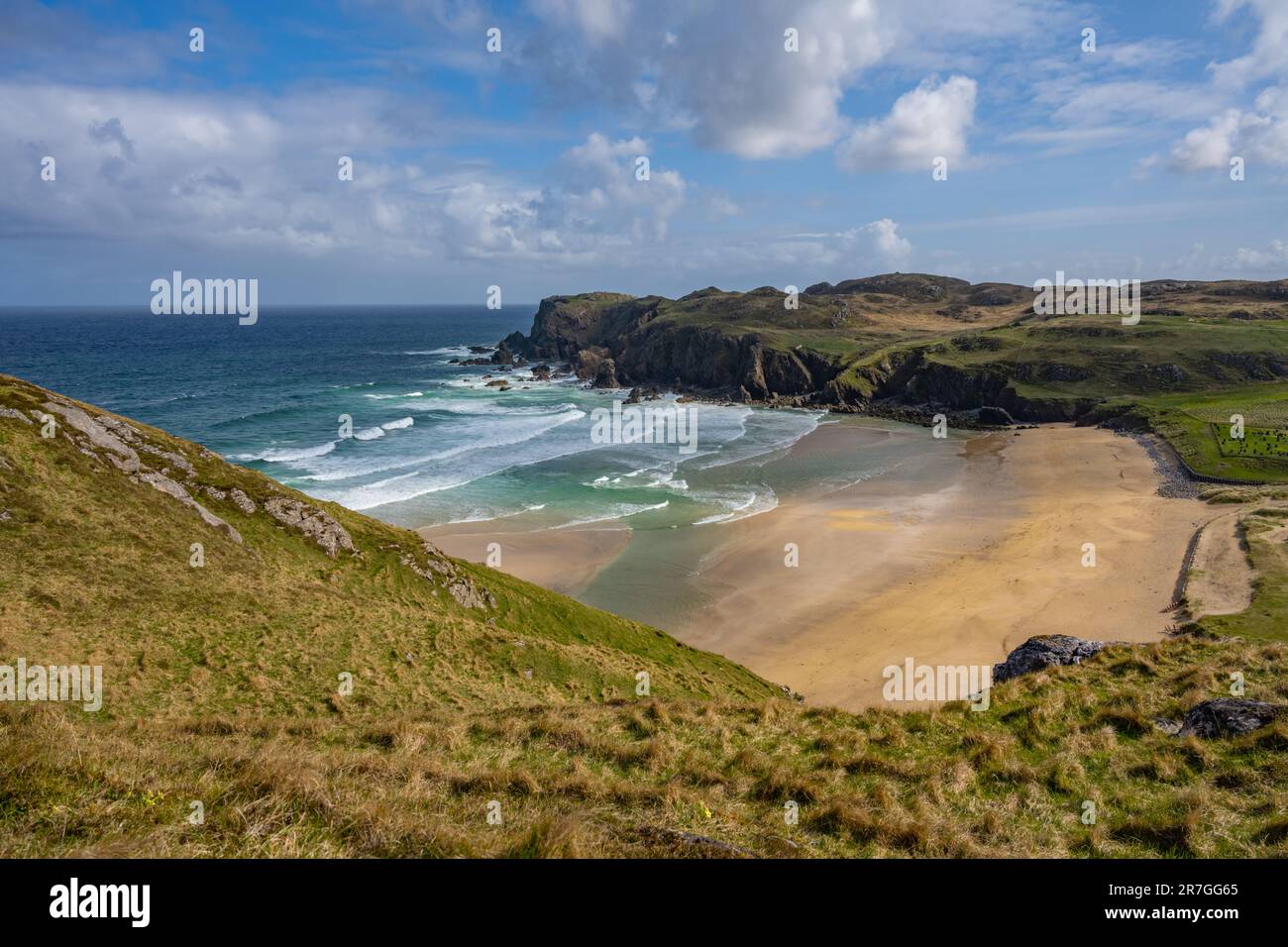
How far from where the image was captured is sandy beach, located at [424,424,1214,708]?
102 feet

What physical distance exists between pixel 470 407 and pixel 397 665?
82.4 metres

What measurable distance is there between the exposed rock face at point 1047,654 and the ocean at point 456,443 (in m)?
28.8

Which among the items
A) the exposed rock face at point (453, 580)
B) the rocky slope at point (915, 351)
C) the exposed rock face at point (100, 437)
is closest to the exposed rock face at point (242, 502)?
the exposed rock face at point (100, 437)

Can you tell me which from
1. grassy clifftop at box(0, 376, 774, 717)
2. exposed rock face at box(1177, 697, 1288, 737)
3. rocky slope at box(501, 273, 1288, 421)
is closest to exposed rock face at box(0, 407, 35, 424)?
grassy clifftop at box(0, 376, 774, 717)

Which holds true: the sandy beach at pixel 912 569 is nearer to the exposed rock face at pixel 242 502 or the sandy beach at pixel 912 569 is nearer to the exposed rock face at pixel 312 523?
the exposed rock face at pixel 312 523

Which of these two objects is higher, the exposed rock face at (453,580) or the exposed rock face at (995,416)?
the exposed rock face at (995,416)

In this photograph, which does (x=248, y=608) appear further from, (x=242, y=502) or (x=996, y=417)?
(x=996, y=417)

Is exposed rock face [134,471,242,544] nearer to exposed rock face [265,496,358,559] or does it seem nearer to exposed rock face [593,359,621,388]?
exposed rock face [265,496,358,559]

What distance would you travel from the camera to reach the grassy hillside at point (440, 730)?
7516 millimetres

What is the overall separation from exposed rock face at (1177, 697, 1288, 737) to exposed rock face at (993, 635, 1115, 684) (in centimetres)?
621

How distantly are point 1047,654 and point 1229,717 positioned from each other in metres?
8.06
